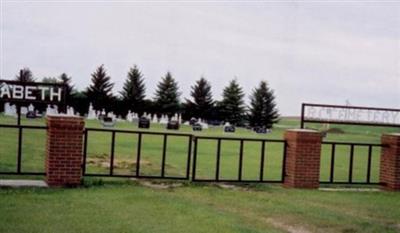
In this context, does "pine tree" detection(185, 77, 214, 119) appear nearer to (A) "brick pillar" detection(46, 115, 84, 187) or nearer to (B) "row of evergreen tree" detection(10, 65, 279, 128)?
(B) "row of evergreen tree" detection(10, 65, 279, 128)

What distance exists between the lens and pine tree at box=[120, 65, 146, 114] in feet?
282

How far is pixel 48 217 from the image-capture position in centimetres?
796

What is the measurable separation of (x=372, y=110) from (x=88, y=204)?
8.28 metres

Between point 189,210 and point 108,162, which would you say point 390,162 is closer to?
point 189,210

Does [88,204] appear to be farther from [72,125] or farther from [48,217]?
[72,125]

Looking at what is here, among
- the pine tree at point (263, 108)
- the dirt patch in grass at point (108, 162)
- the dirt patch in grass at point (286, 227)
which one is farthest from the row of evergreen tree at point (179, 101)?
the dirt patch in grass at point (286, 227)

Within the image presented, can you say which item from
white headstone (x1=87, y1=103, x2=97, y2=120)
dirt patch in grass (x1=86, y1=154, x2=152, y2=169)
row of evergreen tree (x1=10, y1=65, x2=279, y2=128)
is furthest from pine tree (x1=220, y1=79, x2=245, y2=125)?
dirt patch in grass (x1=86, y1=154, x2=152, y2=169)

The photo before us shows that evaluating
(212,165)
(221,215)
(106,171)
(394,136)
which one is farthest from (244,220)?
(212,165)

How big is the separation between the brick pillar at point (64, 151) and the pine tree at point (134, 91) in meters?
74.7

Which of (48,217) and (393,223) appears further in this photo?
(393,223)

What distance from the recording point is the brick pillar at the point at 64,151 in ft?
36.2

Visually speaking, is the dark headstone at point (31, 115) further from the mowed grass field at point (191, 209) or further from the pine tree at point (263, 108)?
the pine tree at point (263, 108)

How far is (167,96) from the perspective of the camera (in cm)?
8944

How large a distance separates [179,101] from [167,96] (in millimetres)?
2394
